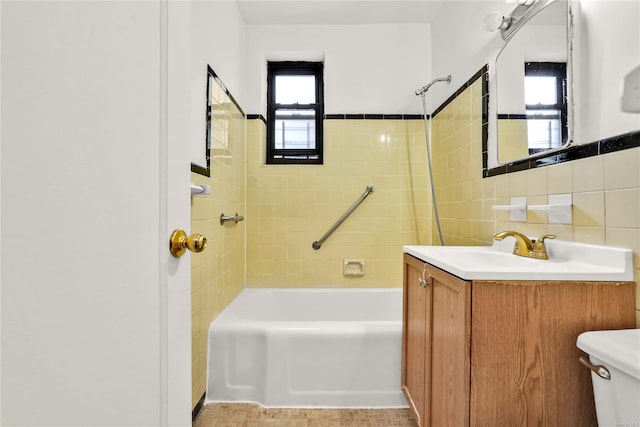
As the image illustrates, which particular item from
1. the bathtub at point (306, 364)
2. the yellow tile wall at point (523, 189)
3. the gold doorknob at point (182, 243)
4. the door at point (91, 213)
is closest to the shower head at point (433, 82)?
the yellow tile wall at point (523, 189)

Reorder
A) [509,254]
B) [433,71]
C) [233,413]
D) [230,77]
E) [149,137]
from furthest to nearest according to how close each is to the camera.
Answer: [433,71], [230,77], [233,413], [509,254], [149,137]

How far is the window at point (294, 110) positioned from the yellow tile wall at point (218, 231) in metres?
0.31

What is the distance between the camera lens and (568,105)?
1055 mm

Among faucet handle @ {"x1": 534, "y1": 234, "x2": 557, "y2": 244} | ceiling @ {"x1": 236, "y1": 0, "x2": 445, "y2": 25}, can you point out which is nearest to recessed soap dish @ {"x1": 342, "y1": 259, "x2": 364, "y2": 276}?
faucet handle @ {"x1": 534, "y1": 234, "x2": 557, "y2": 244}

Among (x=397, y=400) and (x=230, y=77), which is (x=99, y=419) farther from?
(x=230, y=77)

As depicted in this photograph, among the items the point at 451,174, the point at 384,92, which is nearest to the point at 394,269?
the point at 451,174

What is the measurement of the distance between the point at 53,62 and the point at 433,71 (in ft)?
8.14

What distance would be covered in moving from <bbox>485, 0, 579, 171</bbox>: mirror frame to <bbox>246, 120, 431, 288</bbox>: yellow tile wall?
2.72 feet

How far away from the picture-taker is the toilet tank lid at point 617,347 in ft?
1.95

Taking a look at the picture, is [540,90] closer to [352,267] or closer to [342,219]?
[342,219]

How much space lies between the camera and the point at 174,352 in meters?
0.52

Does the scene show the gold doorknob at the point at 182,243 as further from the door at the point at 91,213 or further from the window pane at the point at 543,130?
the window pane at the point at 543,130

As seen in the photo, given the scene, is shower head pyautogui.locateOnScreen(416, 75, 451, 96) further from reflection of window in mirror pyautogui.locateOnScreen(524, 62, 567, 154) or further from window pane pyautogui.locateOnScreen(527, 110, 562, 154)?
window pane pyautogui.locateOnScreen(527, 110, 562, 154)

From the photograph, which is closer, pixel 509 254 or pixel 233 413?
pixel 509 254
